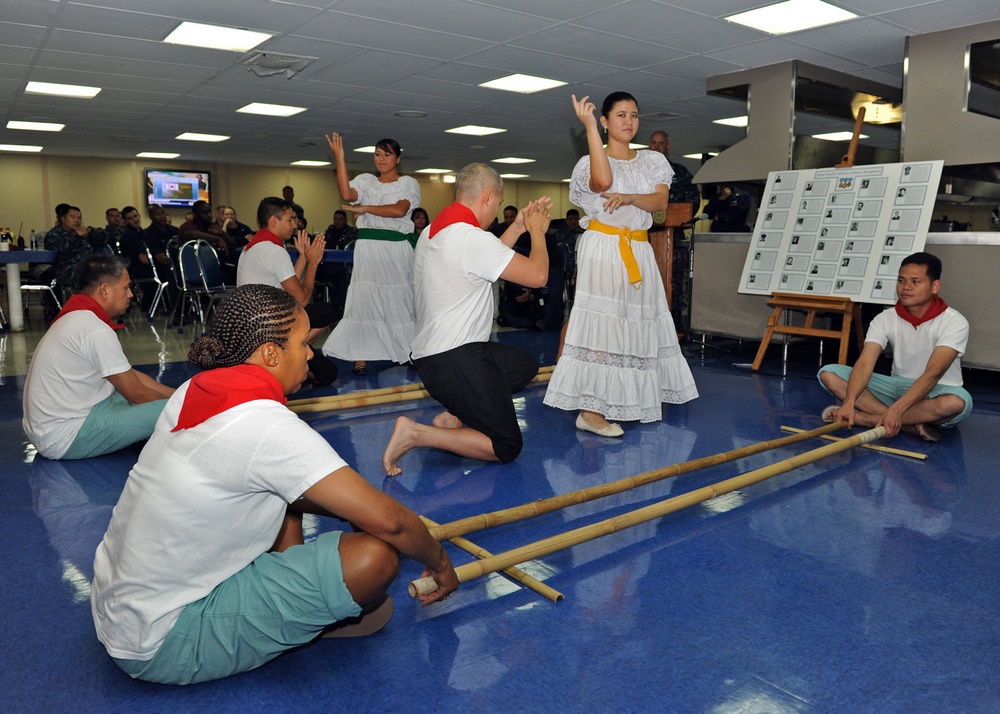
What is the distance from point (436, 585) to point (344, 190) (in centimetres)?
366

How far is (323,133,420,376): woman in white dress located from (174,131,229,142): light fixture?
7.27 metres

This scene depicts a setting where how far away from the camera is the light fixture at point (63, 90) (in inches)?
305

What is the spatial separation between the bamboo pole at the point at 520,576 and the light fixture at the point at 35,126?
1085 centimetres

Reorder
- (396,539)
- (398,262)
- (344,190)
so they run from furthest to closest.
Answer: (398,262) < (344,190) < (396,539)

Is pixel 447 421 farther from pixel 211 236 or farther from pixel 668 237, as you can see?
pixel 211 236

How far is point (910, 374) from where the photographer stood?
369 cm

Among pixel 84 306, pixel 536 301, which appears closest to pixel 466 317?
pixel 84 306

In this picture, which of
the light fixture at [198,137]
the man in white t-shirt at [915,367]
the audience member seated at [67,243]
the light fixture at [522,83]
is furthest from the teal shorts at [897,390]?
the light fixture at [198,137]

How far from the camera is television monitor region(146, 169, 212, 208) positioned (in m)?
15.5

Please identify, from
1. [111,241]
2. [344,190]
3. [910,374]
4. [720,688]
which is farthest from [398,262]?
[111,241]

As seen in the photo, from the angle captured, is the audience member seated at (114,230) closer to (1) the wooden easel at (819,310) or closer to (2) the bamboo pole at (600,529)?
(1) the wooden easel at (819,310)

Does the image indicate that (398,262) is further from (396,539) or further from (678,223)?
(396,539)

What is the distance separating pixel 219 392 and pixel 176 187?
16.1 meters

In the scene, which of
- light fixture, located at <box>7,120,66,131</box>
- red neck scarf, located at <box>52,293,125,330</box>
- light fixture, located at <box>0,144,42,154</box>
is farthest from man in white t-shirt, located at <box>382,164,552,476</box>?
light fixture, located at <box>0,144,42,154</box>
